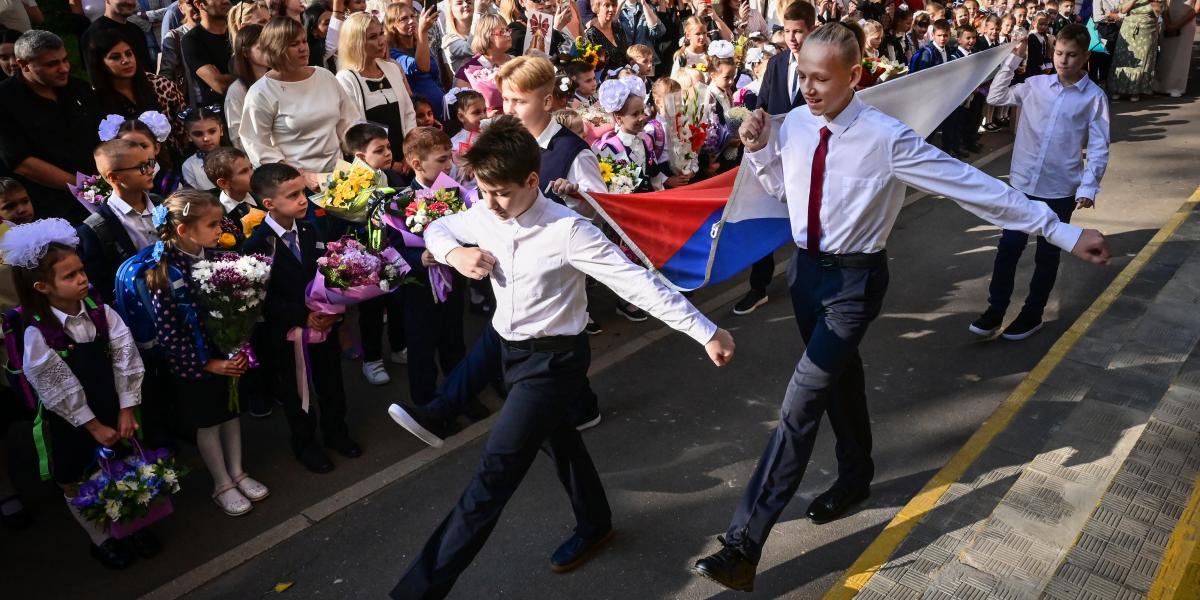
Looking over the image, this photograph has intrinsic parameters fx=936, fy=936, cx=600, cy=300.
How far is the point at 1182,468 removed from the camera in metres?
5.02

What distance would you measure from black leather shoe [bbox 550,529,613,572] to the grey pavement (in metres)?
0.05

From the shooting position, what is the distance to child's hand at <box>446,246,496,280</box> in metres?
4.01

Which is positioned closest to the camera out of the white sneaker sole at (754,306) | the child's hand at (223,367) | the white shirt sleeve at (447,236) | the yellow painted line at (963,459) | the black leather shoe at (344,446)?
the white shirt sleeve at (447,236)

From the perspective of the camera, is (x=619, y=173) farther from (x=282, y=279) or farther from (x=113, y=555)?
(x=113, y=555)

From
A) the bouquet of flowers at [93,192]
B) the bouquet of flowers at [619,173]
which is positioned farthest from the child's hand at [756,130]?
the bouquet of flowers at [93,192]

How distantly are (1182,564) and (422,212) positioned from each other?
4.24 meters

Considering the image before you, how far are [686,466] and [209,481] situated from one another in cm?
286

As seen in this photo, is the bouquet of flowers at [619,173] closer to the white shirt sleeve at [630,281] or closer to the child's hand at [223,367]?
the white shirt sleeve at [630,281]

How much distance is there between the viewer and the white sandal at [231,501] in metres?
5.25

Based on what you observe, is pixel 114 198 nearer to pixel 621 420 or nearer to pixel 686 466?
pixel 621 420

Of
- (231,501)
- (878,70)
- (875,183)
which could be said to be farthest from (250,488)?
(878,70)

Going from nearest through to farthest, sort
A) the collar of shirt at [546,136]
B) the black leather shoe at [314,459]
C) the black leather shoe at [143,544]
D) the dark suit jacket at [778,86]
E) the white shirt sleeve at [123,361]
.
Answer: the white shirt sleeve at [123,361]
the black leather shoe at [143,544]
the collar of shirt at [546,136]
the black leather shoe at [314,459]
the dark suit jacket at [778,86]

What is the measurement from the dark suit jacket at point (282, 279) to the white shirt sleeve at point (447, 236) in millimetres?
1390

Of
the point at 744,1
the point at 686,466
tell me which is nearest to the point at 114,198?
the point at 686,466
